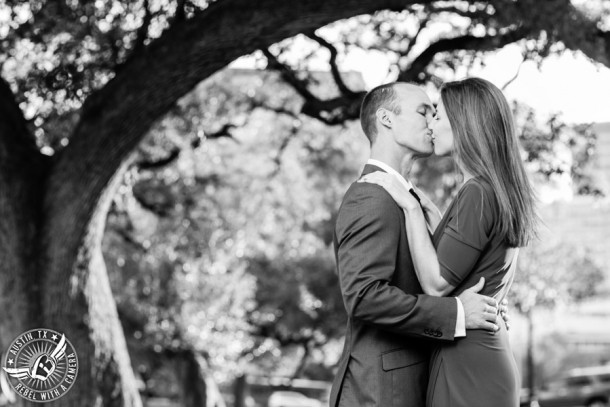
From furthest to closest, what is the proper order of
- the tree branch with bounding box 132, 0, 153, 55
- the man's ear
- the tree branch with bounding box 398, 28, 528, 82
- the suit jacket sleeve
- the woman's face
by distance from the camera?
1. the tree branch with bounding box 398, 28, 528, 82
2. the tree branch with bounding box 132, 0, 153, 55
3. the man's ear
4. the woman's face
5. the suit jacket sleeve

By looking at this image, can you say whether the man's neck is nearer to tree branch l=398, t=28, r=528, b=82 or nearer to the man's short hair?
the man's short hair

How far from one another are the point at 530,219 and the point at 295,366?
2614cm

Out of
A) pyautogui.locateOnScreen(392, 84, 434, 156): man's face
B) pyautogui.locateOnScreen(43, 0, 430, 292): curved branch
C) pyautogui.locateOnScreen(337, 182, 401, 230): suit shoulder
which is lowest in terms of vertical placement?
pyautogui.locateOnScreen(337, 182, 401, 230): suit shoulder

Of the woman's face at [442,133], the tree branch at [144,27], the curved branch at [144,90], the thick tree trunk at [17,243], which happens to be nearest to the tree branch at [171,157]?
the tree branch at [144,27]

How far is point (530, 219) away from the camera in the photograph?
12.8 feet

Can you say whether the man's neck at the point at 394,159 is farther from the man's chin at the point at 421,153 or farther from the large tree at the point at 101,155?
the large tree at the point at 101,155

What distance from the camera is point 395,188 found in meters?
3.97

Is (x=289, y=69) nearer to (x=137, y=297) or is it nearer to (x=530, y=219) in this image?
(x=530, y=219)

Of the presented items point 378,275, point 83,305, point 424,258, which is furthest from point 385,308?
point 83,305

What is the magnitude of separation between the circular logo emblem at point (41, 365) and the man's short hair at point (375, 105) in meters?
3.88

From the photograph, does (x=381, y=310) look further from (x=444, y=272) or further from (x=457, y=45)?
(x=457, y=45)

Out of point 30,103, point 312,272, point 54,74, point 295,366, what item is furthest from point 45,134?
point 295,366

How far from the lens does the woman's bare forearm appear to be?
381cm

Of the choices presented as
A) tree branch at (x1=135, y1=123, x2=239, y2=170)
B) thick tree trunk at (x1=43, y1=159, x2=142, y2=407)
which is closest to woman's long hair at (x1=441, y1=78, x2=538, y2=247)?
thick tree trunk at (x1=43, y1=159, x2=142, y2=407)
